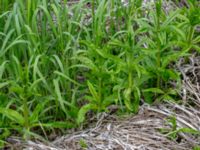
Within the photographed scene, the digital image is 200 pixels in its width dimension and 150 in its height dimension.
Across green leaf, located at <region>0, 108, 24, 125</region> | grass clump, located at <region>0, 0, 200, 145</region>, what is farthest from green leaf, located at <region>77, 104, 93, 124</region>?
green leaf, located at <region>0, 108, 24, 125</region>

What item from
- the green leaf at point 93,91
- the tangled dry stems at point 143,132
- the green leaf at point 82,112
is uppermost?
the green leaf at point 93,91

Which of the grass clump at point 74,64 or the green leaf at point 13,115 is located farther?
the grass clump at point 74,64

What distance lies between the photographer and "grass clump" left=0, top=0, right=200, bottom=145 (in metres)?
2.61

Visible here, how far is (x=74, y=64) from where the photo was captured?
2838 mm

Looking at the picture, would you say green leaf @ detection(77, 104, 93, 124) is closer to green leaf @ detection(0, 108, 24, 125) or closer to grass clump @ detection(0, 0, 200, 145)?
grass clump @ detection(0, 0, 200, 145)

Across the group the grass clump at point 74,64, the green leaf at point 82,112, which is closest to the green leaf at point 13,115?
the grass clump at point 74,64

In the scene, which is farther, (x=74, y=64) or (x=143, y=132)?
(x=74, y=64)

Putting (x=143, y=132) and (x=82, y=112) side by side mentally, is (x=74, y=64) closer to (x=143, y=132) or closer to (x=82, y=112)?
(x=82, y=112)

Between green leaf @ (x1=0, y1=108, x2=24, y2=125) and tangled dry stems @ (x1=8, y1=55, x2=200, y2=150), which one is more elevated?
green leaf @ (x1=0, y1=108, x2=24, y2=125)

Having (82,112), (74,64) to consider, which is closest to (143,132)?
(82,112)

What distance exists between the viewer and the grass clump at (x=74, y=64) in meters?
2.61

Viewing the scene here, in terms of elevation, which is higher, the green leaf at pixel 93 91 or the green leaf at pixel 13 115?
the green leaf at pixel 93 91

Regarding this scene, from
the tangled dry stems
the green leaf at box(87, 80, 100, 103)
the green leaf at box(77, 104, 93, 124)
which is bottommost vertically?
the tangled dry stems

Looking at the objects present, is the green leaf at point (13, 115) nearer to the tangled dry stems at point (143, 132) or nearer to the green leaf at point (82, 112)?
the tangled dry stems at point (143, 132)
